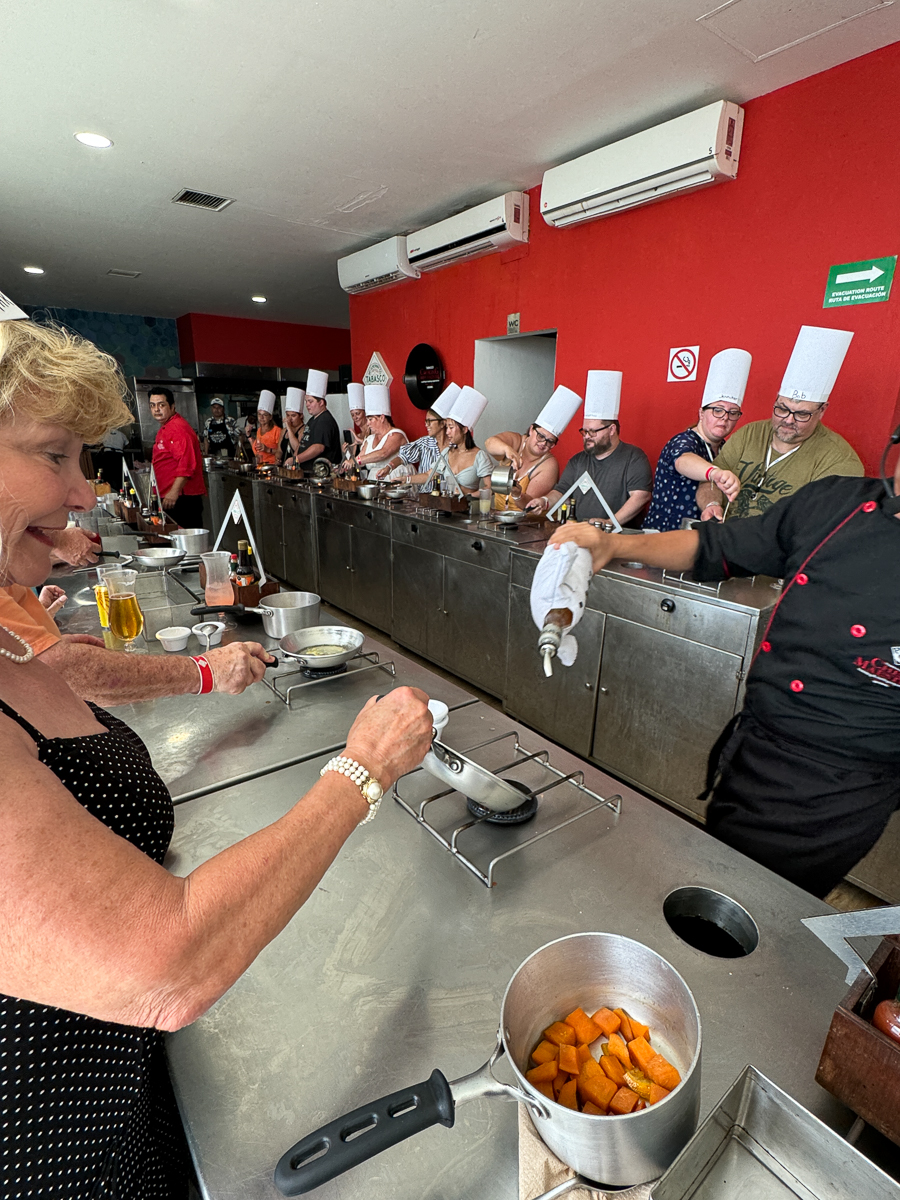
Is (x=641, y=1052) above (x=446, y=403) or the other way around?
the other way around

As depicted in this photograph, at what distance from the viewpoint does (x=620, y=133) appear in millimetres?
3674

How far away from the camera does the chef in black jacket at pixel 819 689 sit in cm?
131

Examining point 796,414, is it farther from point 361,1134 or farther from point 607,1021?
point 361,1134

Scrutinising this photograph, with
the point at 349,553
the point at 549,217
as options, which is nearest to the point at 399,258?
the point at 549,217

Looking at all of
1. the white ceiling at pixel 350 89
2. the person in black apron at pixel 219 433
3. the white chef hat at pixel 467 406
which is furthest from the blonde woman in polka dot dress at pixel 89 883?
the person in black apron at pixel 219 433

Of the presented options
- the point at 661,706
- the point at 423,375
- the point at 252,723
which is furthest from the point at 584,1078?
the point at 423,375

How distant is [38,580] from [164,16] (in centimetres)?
313

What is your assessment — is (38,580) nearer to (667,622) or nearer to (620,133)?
(667,622)

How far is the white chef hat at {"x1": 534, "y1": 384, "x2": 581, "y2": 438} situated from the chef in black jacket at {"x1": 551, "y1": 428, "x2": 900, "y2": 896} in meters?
2.51

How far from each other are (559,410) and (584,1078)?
376 centimetres

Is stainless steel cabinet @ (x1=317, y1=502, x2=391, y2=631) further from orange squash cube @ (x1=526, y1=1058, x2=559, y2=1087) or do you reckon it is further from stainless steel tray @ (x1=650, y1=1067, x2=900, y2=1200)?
stainless steel tray @ (x1=650, y1=1067, x2=900, y2=1200)

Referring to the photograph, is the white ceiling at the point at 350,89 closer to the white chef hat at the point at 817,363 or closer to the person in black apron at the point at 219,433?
the white chef hat at the point at 817,363

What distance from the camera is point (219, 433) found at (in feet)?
33.7

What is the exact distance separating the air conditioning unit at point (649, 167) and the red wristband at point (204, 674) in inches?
143
